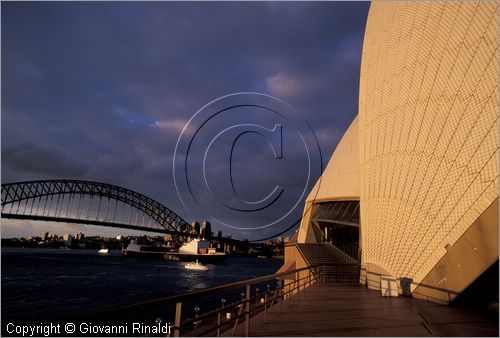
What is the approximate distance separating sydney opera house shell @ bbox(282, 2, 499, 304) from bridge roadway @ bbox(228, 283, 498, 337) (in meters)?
1.01

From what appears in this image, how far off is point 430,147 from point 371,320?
18.6ft

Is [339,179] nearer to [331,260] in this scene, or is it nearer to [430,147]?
[331,260]

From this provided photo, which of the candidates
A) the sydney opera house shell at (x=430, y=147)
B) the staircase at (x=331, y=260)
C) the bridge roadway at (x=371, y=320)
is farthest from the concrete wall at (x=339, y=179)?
the bridge roadway at (x=371, y=320)

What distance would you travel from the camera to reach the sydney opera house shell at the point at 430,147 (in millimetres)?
7676

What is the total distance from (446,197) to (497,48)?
373 centimetres

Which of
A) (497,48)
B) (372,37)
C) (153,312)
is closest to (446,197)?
(497,48)

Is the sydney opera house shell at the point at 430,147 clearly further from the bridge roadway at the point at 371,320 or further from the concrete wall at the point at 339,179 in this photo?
the concrete wall at the point at 339,179

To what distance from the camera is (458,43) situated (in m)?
8.76

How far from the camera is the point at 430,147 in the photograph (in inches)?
384

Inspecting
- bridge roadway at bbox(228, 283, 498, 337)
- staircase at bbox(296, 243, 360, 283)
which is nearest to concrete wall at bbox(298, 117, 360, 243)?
staircase at bbox(296, 243, 360, 283)

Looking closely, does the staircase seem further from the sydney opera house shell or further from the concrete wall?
the sydney opera house shell

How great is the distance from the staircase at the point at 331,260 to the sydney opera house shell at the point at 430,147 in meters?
3.20

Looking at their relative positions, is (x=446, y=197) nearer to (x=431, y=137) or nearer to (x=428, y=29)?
→ (x=431, y=137)

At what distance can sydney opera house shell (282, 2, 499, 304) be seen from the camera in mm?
7676
